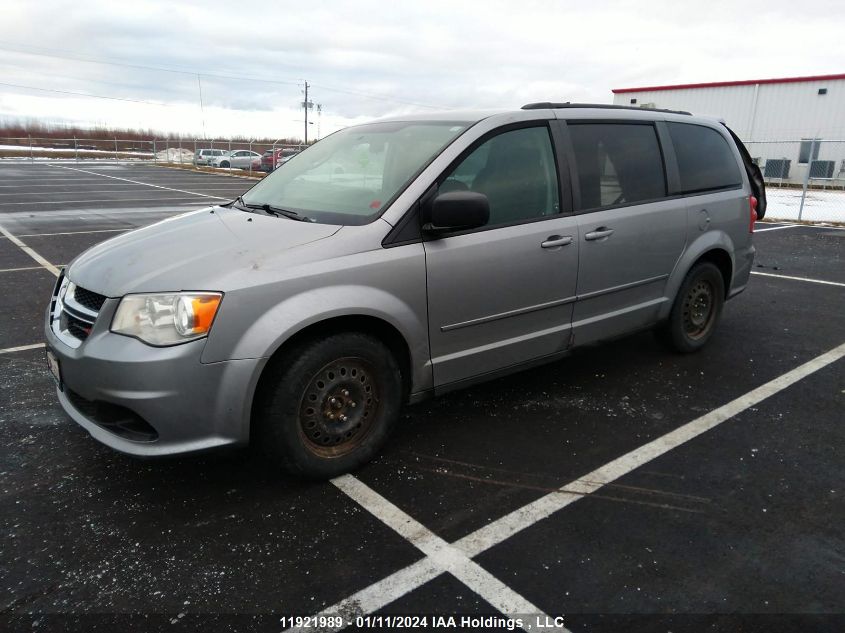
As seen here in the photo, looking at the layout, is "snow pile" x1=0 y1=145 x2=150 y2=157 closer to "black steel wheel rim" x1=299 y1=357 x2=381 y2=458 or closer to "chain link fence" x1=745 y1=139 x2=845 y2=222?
"chain link fence" x1=745 y1=139 x2=845 y2=222

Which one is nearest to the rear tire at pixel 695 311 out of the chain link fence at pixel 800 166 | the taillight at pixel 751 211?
the taillight at pixel 751 211

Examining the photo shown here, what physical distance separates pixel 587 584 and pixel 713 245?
3249mm

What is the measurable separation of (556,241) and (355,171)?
4.14 feet

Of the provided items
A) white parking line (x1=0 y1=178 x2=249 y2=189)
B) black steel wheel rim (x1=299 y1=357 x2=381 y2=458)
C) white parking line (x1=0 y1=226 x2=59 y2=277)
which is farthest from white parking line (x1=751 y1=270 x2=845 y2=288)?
white parking line (x1=0 y1=178 x2=249 y2=189)

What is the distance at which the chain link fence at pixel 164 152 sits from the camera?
36.7m

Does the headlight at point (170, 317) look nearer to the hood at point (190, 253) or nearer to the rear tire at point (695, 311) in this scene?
the hood at point (190, 253)

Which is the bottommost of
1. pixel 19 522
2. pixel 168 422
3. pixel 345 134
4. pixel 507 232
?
pixel 19 522

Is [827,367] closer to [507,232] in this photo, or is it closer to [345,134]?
[507,232]

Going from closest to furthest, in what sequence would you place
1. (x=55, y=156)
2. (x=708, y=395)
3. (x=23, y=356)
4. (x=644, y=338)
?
1. (x=708, y=395)
2. (x=23, y=356)
3. (x=644, y=338)
4. (x=55, y=156)

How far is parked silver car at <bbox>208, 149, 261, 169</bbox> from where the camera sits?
3862cm

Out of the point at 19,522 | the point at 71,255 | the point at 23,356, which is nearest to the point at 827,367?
the point at 19,522

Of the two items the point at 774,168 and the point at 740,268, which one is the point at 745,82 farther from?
the point at 740,268

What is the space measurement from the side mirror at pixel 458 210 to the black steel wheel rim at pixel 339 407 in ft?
2.59

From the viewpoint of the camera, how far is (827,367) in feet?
15.8
